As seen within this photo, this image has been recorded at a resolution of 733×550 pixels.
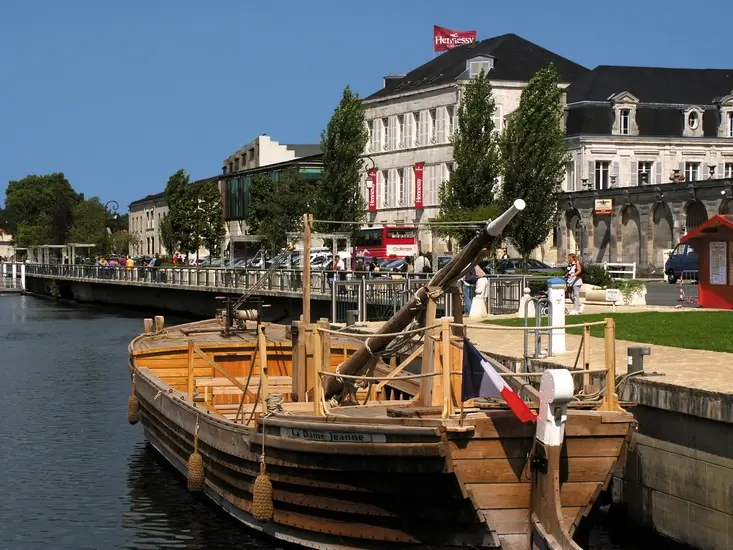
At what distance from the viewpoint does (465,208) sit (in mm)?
61594

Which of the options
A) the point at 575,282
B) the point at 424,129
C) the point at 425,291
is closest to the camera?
the point at 425,291

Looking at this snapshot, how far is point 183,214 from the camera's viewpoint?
95.3 m

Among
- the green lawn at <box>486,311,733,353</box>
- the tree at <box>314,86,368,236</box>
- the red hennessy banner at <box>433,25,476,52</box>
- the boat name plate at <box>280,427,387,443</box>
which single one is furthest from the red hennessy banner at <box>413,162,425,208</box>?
the boat name plate at <box>280,427,387,443</box>

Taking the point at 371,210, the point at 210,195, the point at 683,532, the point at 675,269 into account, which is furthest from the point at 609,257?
the point at 683,532

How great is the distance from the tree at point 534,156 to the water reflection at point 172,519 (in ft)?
124

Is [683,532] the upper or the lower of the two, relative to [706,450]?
lower

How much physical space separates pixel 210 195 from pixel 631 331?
250 ft

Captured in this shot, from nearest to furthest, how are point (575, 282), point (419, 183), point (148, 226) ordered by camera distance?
point (575, 282) < point (419, 183) < point (148, 226)

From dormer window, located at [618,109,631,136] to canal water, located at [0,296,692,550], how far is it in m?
49.9

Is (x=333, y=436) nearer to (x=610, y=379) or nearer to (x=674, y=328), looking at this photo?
(x=610, y=379)

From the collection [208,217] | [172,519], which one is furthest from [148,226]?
[172,519]

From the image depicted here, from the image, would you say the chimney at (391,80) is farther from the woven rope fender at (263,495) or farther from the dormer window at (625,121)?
the woven rope fender at (263,495)

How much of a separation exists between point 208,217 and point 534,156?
148 ft

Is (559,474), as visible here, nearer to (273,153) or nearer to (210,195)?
(210,195)
